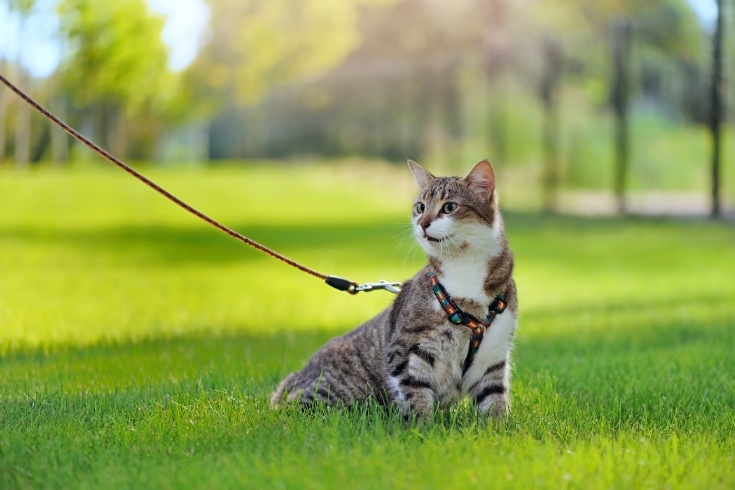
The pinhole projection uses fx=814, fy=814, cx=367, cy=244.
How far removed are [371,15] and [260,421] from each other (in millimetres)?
25876

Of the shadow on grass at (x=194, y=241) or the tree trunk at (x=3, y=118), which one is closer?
the shadow on grass at (x=194, y=241)

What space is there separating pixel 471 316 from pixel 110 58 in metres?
20.9

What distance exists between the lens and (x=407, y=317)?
422 centimetres

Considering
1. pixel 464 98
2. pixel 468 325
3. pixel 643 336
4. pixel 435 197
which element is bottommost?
pixel 643 336

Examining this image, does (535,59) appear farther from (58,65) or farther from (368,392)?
(368,392)

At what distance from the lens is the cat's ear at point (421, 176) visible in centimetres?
446

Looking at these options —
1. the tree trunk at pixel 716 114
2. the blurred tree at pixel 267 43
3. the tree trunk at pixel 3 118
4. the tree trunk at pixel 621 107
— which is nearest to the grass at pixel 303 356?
the tree trunk at pixel 716 114

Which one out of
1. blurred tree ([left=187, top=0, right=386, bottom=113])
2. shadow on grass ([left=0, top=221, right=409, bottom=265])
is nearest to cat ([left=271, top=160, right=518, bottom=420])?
shadow on grass ([left=0, top=221, right=409, bottom=265])

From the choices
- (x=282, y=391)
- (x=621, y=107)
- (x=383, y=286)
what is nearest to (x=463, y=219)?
(x=383, y=286)

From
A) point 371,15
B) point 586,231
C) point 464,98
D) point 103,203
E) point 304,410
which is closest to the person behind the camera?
point 304,410

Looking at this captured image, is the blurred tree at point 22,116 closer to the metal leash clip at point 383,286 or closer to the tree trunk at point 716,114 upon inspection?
the tree trunk at point 716,114

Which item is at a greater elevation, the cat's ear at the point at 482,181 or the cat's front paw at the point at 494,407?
the cat's ear at the point at 482,181

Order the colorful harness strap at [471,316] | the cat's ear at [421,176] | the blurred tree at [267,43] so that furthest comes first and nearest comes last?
the blurred tree at [267,43], the cat's ear at [421,176], the colorful harness strap at [471,316]

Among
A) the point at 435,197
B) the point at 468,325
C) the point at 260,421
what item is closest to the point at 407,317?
the point at 468,325
